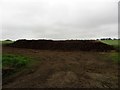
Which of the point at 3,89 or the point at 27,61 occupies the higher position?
the point at 27,61

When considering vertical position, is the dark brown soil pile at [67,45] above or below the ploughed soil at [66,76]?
above

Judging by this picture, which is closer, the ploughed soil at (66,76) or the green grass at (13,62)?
the ploughed soil at (66,76)

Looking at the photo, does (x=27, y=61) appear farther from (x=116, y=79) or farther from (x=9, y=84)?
(x=116, y=79)

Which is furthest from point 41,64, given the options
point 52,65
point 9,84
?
point 9,84

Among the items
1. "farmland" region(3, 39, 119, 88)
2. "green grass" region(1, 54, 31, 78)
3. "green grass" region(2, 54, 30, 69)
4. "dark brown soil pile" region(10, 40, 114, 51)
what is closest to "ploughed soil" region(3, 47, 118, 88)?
"farmland" region(3, 39, 119, 88)

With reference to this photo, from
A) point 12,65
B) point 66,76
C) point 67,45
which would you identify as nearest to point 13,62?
point 12,65

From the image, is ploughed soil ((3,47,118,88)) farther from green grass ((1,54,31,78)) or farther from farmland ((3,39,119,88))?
green grass ((1,54,31,78))

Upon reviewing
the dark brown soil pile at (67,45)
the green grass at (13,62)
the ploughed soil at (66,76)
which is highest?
the dark brown soil pile at (67,45)

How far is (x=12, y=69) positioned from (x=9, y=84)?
6.67 ft

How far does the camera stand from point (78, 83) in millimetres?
9930

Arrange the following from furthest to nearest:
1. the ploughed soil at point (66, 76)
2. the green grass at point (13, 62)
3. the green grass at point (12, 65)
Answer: the green grass at point (13, 62) → the green grass at point (12, 65) → the ploughed soil at point (66, 76)

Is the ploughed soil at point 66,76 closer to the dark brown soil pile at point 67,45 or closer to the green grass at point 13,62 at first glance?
the green grass at point 13,62

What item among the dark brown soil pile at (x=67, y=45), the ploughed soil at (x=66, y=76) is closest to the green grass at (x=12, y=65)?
the ploughed soil at (x=66, y=76)

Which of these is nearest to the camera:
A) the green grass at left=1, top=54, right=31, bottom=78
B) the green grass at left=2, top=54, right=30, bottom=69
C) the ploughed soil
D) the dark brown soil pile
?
the ploughed soil
